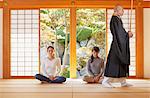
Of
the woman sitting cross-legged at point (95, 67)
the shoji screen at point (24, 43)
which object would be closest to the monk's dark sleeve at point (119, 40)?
the woman sitting cross-legged at point (95, 67)

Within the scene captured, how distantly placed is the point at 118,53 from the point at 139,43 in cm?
209

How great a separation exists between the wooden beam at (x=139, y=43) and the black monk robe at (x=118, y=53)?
74.8 inches

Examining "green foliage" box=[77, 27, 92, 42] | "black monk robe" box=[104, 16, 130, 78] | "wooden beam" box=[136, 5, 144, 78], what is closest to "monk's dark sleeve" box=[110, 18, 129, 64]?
"black monk robe" box=[104, 16, 130, 78]

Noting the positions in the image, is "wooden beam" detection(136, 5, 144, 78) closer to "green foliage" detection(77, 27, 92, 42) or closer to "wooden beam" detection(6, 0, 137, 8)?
"wooden beam" detection(6, 0, 137, 8)

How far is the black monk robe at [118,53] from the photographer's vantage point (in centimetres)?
529

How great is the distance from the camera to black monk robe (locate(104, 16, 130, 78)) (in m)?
5.29

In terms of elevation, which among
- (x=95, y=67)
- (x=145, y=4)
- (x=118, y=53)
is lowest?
(x=95, y=67)

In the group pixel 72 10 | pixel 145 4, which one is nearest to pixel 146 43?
pixel 145 4

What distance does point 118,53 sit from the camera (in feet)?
17.4

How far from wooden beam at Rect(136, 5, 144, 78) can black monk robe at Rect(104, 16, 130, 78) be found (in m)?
1.90

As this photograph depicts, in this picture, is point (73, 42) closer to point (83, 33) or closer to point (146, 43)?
point (83, 33)

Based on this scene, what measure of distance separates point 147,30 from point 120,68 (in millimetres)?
2168

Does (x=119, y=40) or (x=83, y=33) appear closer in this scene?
(x=119, y=40)

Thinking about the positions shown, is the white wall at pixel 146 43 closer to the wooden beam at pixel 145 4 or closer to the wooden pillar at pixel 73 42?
the wooden beam at pixel 145 4
